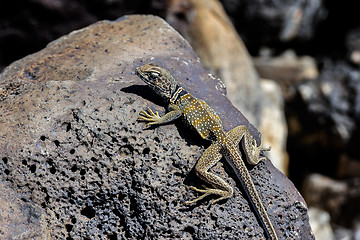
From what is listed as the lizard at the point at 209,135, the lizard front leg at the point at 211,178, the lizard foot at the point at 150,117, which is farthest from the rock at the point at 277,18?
the lizard front leg at the point at 211,178

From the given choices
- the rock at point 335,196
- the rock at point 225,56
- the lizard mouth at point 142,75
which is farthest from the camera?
the rock at point 335,196

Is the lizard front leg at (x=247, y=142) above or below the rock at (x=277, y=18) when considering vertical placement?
above

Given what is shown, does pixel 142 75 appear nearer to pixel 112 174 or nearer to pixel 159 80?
pixel 159 80

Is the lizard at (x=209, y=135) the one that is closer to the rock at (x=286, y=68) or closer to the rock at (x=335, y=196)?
the rock at (x=335, y=196)

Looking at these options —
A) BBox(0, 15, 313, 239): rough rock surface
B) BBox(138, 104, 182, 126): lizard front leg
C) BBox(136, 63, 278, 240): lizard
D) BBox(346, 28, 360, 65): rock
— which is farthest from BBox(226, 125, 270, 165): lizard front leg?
BBox(346, 28, 360, 65): rock

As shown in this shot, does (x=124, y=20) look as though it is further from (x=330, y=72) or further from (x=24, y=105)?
(x=330, y=72)

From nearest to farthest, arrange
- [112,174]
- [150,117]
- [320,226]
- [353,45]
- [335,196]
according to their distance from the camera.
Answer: [112,174]
[150,117]
[320,226]
[335,196]
[353,45]

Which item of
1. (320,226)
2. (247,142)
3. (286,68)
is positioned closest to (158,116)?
(247,142)

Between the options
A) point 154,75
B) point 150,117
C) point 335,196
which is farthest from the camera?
point 335,196

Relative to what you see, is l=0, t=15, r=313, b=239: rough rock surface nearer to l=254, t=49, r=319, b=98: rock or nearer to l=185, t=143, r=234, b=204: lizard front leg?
l=185, t=143, r=234, b=204: lizard front leg
